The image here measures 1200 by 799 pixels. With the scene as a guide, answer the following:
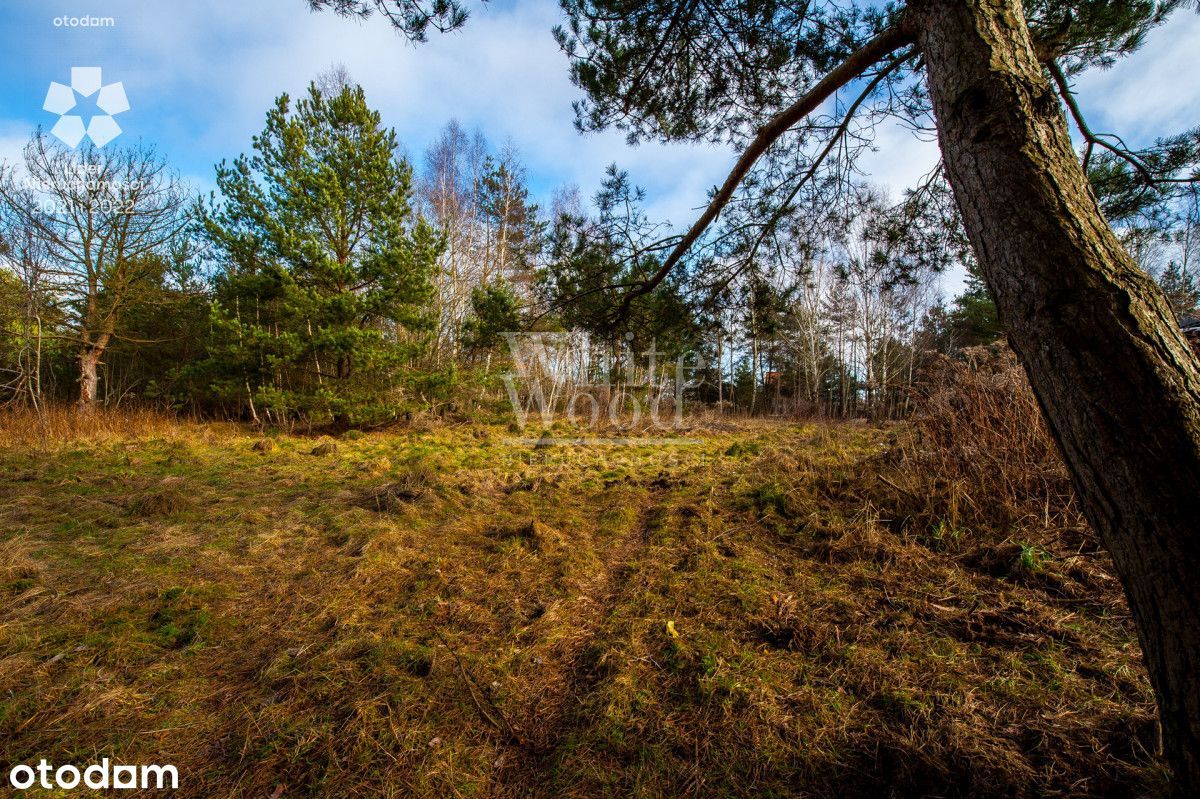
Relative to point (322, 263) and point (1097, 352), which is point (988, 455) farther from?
point (322, 263)

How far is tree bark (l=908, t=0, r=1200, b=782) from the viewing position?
2.76 ft

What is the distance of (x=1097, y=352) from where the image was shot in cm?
92

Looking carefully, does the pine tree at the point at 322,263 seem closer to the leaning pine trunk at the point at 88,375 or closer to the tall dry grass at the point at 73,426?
the tall dry grass at the point at 73,426

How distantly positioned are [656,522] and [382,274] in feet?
25.4

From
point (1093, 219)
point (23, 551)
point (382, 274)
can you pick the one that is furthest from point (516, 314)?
point (382, 274)

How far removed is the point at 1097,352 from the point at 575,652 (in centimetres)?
205

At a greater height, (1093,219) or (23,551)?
(1093,219)

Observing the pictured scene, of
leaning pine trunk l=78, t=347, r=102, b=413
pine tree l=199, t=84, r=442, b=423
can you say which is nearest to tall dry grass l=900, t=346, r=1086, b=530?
pine tree l=199, t=84, r=442, b=423

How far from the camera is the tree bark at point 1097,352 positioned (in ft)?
2.76

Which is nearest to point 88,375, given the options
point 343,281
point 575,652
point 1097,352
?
point 343,281

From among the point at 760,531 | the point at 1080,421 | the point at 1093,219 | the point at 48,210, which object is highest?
the point at 48,210

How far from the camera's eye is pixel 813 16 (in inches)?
115

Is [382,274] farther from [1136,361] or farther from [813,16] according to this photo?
[1136,361]

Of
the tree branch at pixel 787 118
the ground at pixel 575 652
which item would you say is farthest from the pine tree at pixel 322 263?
the tree branch at pixel 787 118
